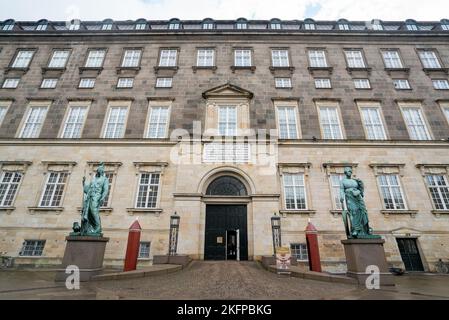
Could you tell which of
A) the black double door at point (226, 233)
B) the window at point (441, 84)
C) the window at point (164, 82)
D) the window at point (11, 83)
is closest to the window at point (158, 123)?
the window at point (164, 82)

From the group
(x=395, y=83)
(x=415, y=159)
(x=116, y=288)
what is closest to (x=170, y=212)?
(x=116, y=288)

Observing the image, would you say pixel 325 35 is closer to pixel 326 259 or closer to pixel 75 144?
pixel 326 259

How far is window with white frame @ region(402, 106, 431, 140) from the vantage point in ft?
59.8

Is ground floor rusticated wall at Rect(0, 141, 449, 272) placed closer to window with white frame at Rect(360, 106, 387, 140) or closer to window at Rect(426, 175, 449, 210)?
window at Rect(426, 175, 449, 210)

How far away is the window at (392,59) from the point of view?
838 inches

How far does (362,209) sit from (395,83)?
56.7 ft

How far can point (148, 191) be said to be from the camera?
54.7ft

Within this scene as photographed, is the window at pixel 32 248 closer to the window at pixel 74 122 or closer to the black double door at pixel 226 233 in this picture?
the window at pixel 74 122

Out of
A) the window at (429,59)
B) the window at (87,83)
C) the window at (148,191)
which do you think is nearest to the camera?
the window at (148,191)

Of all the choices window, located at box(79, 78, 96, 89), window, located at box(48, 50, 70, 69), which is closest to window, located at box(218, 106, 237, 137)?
window, located at box(79, 78, 96, 89)

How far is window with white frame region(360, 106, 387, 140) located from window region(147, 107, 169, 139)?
16.9 m

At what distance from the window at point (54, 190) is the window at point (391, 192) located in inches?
937

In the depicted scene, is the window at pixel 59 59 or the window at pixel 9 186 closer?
the window at pixel 9 186

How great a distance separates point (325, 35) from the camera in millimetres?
22594
